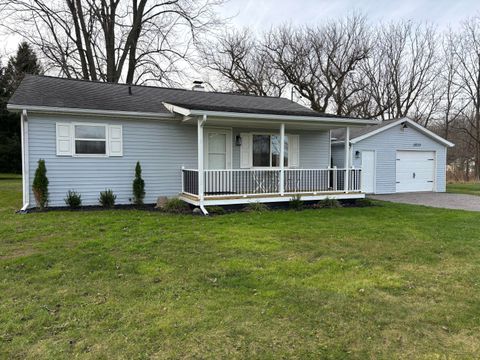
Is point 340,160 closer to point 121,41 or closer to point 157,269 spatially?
point 157,269

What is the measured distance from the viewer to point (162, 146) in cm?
1021

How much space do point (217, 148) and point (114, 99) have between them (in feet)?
11.2

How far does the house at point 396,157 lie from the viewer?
48.0 ft

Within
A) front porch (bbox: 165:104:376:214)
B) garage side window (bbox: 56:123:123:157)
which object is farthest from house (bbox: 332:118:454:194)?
garage side window (bbox: 56:123:123:157)

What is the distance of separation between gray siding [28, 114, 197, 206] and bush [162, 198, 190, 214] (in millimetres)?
1082

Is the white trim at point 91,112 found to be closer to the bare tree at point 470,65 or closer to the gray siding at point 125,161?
the gray siding at point 125,161

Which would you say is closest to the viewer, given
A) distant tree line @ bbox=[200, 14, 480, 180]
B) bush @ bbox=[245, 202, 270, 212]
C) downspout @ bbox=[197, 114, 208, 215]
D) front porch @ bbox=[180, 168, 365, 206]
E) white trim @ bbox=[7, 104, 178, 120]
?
white trim @ bbox=[7, 104, 178, 120]

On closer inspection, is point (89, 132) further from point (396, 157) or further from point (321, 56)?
point (321, 56)

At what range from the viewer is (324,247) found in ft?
18.0

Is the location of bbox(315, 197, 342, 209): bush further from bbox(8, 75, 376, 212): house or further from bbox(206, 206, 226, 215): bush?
bbox(206, 206, 226, 215): bush

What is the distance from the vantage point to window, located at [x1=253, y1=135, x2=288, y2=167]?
11445 mm

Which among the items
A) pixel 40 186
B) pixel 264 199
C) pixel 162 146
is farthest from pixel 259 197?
pixel 40 186

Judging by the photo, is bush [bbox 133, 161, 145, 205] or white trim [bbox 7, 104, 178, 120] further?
bush [bbox 133, 161, 145, 205]

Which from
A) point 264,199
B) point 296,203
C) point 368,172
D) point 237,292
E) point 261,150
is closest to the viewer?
point 237,292
